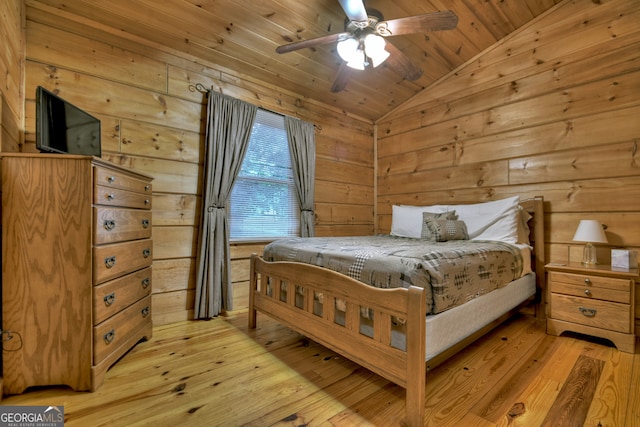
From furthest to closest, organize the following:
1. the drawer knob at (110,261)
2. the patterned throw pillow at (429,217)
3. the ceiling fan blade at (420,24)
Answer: the patterned throw pillow at (429,217)
the ceiling fan blade at (420,24)
the drawer knob at (110,261)

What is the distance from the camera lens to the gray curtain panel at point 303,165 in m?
3.12

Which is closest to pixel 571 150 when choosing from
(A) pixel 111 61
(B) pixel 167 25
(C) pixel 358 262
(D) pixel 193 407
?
(C) pixel 358 262

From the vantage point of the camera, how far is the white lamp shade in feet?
6.91

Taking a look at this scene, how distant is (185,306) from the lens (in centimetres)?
245

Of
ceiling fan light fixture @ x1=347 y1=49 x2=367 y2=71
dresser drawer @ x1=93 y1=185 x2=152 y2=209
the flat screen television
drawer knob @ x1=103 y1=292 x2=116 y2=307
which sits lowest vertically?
drawer knob @ x1=103 y1=292 x2=116 y2=307

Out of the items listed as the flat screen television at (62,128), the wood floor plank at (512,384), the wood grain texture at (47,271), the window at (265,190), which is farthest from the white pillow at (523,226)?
the flat screen television at (62,128)

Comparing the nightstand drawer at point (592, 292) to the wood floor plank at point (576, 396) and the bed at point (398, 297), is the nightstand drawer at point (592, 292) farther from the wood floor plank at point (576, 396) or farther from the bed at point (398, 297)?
the wood floor plank at point (576, 396)

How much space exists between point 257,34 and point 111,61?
1136 mm

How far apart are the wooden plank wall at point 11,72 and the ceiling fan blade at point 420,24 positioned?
6.86 feet

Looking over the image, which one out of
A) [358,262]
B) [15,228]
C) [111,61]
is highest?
[111,61]

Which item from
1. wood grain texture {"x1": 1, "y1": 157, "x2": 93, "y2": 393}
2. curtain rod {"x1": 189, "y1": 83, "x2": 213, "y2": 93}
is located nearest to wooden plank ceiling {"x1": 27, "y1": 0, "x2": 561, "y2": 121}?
curtain rod {"x1": 189, "y1": 83, "x2": 213, "y2": 93}

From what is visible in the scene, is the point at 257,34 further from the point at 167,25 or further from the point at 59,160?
the point at 59,160

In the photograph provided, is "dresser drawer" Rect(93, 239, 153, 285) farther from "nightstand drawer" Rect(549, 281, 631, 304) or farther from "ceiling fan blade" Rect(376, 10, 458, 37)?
"nightstand drawer" Rect(549, 281, 631, 304)

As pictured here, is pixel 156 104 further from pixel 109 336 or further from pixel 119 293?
pixel 109 336
